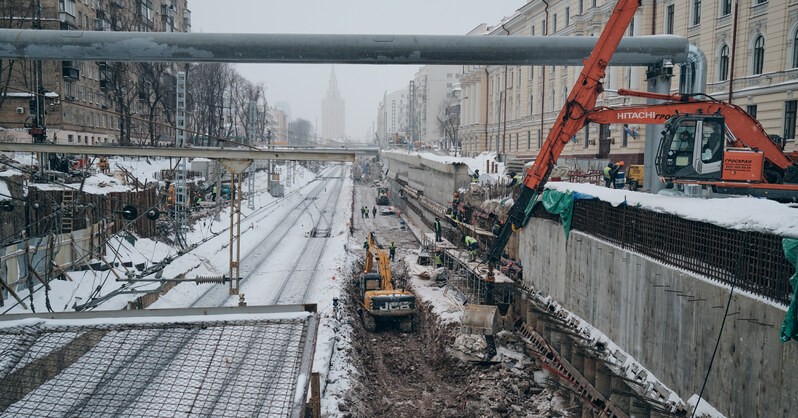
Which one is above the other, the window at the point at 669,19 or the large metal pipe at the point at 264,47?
the window at the point at 669,19

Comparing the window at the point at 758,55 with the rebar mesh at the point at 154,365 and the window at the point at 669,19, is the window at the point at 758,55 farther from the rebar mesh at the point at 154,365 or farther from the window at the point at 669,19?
the rebar mesh at the point at 154,365

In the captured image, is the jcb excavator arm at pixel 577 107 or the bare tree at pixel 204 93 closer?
the jcb excavator arm at pixel 577 107

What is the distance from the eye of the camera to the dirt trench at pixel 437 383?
15438mm

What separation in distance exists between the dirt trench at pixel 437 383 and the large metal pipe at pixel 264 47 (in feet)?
27.7

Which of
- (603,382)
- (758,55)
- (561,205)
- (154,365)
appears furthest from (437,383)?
(758,55)

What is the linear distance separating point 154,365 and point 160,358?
1.21 ft

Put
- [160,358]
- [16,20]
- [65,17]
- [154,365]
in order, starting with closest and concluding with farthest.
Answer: [160,358] → [154,365] → [16,20] → [65,17]

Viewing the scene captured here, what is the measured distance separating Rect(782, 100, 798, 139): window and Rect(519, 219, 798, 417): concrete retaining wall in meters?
13.4

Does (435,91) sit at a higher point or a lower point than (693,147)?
higher

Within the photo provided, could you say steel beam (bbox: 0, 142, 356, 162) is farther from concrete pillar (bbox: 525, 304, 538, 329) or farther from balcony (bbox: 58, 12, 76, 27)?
balcony (bbox: 58, 12, 76, 27)

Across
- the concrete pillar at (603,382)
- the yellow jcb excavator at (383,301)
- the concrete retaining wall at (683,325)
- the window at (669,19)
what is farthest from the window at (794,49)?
the yellow jcb excavator at (383,301)

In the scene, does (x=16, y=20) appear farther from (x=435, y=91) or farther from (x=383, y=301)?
(x=435, y=91)

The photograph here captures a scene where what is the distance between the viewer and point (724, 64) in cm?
2847

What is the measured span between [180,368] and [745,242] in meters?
9.47
